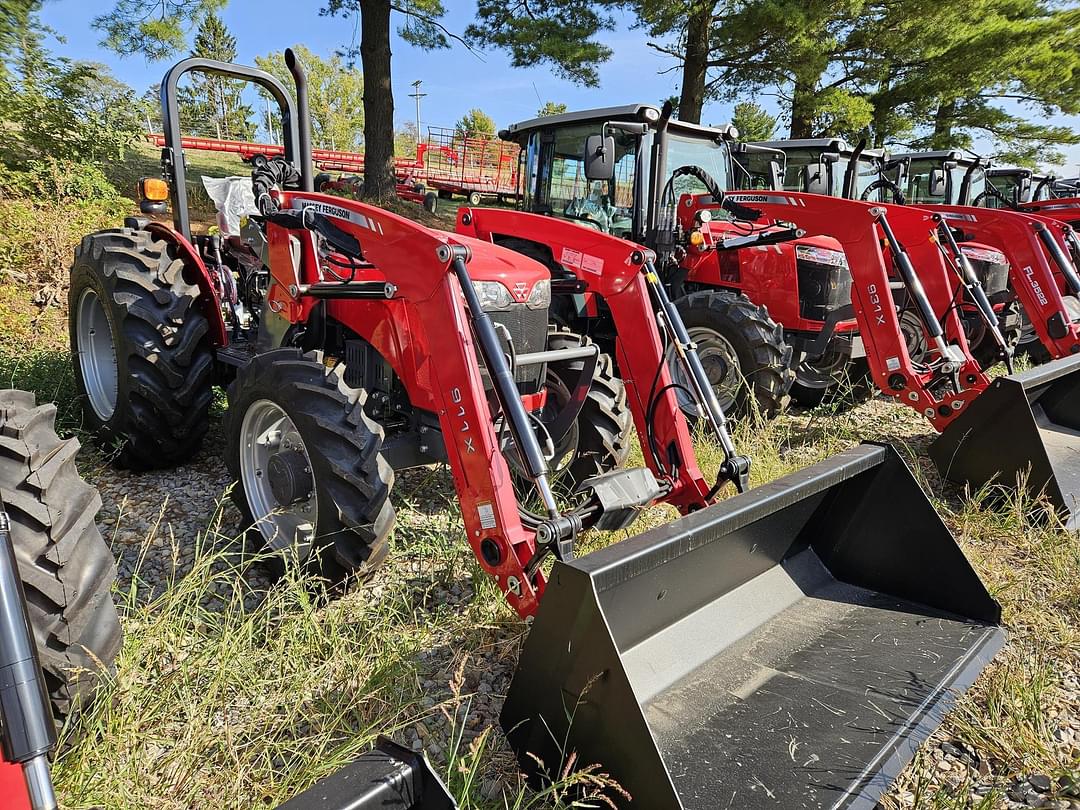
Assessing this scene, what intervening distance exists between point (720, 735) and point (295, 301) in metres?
2.83

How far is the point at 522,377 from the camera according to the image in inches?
128

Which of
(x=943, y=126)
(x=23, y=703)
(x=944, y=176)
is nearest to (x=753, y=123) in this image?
(x=943, y=126)

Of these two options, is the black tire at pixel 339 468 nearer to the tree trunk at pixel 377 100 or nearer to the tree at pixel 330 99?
the tree trunk at pixel 377 100

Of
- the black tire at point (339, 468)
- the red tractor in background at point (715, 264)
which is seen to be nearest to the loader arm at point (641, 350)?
the black tire at point (339, 468)

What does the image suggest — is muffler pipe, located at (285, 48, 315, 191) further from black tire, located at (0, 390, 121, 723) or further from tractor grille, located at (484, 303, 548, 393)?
black tire, located at (0, 390, 121, 723)

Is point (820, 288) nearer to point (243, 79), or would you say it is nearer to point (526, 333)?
point (526, 333)

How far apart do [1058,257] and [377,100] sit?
396 inches

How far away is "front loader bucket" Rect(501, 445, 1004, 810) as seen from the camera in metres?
1.81

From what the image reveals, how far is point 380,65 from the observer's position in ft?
38.1

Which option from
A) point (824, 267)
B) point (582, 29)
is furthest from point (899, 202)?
point (582, 29)

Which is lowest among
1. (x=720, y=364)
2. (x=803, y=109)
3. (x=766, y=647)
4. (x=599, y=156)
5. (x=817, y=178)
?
(x=766, y=647)

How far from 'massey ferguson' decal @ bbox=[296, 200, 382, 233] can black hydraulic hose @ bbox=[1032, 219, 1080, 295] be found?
19.1 feet

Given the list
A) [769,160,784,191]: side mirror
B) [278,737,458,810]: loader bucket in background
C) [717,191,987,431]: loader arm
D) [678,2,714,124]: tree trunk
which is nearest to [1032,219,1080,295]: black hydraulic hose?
[717,191,987,431]: loader arm

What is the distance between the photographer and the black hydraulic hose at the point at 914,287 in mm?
4496
